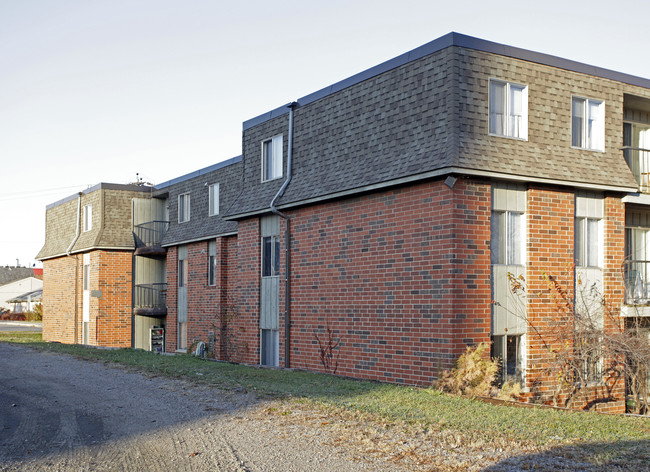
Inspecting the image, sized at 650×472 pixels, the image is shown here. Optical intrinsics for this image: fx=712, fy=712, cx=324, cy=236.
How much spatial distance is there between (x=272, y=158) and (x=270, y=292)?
400 cm

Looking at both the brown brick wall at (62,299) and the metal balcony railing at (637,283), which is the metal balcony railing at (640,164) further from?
the brown brick wall at (62,299)

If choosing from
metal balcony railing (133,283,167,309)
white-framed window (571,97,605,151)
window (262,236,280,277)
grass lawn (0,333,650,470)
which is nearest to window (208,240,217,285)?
metal balcony railing (133,283,167,309)

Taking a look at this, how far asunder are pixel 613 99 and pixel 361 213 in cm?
683

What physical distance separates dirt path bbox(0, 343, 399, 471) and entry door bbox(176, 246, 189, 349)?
15894 millimetres

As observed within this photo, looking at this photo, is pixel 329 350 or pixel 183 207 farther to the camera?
pixel 183 207

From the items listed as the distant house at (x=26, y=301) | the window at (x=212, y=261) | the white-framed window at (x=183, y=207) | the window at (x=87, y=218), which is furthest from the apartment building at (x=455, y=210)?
the distant house at (x=26, y=301)

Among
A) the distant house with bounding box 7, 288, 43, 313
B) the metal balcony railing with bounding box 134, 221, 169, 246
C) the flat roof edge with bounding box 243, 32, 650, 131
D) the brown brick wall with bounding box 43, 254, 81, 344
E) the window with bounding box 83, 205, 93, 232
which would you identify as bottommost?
the distant house with bounding box 7, 288, 43, 313

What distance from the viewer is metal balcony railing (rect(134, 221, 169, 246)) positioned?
112 ft

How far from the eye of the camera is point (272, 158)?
2130cm

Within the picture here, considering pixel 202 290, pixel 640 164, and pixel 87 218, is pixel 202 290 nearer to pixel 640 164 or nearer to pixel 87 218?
pixel 87 218

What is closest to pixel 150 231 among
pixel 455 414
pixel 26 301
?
pixel 455 414

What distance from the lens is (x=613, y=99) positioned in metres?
17.5

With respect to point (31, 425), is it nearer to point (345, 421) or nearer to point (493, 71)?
point (345, 421)

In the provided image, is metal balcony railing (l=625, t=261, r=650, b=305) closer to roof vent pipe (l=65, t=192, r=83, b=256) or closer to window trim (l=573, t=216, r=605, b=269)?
window trim (l=573, t=216, r=605, b=269)
